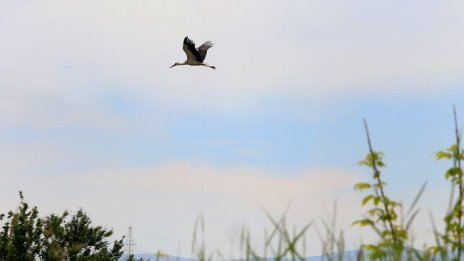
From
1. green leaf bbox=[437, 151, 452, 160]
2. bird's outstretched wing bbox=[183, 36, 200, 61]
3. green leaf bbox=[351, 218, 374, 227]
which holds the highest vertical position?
bird's outstretched wing bbox=[183, 36, 200, 61]

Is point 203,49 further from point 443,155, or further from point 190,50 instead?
point 443,155

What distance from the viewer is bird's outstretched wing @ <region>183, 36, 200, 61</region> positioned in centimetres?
3259

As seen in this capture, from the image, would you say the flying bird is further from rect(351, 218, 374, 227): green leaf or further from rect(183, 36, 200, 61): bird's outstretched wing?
rect(351, 218, 374, 227): green leaf

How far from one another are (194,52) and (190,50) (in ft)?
1.52

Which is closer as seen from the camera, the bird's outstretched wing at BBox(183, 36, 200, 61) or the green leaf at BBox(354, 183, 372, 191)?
the green leaf at BBox(354, 183, 372, 191)

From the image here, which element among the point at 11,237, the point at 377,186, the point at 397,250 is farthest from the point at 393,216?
the point at 11,237

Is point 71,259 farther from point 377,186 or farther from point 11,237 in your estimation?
point 377,186

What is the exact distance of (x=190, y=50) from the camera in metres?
33.4

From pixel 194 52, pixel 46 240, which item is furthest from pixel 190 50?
pixel 46 240

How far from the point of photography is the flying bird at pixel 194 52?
3267cm

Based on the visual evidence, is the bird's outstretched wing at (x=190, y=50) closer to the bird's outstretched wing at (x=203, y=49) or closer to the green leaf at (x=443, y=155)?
the bird's outstretched wing at (x=203, y=49)

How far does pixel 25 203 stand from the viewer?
43844mm

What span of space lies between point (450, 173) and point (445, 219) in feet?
2.43

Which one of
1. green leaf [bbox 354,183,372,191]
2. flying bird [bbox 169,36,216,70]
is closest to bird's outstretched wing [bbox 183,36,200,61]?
flying bird [bbox 169,36,216,70]
